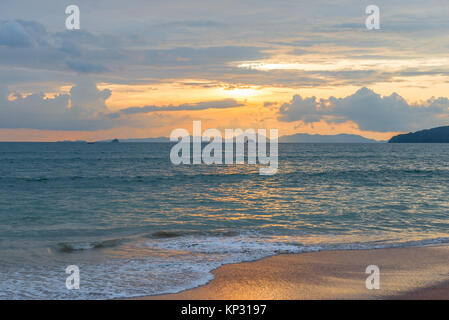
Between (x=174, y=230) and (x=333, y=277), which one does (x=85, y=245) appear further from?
(x=333, y=277)

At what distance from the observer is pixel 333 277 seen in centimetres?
1028

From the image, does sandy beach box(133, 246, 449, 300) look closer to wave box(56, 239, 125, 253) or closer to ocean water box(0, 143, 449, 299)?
ocean water box(0, 143, 449, 299)

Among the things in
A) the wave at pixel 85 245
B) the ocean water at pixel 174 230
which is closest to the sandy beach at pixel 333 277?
the ocean water at pixel 174 230

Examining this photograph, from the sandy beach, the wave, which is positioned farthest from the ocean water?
the sandy beach

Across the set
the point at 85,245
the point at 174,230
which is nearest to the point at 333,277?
the point at 174,230

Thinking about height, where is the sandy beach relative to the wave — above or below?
below

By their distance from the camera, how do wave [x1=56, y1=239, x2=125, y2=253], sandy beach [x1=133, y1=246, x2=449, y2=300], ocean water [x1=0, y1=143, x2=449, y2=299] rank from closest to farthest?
sandy beach [x1=133, y1=246, x2=449, y2=300] < ocean water [x1=0, y1=143, x2=449, y2=299] < wave [x1=56, y1=239, x2=125, y2=253]

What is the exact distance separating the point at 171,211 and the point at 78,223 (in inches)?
202

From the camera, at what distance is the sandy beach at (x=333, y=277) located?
899cm

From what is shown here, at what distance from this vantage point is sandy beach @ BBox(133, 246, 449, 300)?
354 inches

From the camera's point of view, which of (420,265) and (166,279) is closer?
(166,279)
